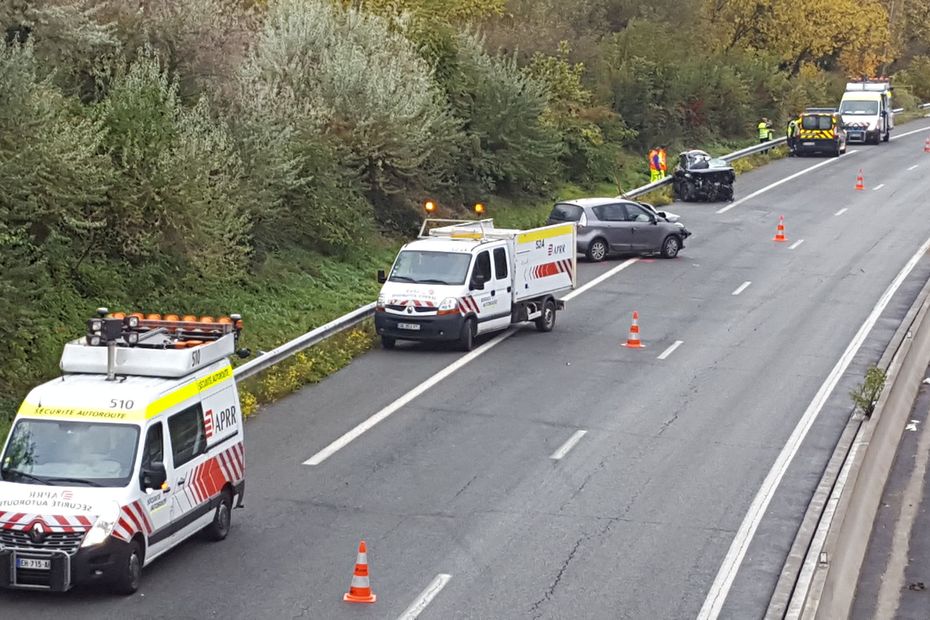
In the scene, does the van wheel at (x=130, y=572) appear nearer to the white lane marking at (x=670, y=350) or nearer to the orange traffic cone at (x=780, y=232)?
the white lane marking at (x=670, y=350)

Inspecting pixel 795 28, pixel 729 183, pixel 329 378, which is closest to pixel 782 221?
pixel 729 183

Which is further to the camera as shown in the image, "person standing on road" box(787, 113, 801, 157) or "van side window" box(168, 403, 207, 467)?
"person standing on road" box(787, 113, 801, 157)

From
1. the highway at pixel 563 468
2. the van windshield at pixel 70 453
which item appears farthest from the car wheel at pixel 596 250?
the van windshield at pixel 70 453

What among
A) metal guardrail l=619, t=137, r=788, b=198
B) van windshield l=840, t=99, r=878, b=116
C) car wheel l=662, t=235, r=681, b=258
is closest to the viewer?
car wheel l=662, t=235, r=681, b=258

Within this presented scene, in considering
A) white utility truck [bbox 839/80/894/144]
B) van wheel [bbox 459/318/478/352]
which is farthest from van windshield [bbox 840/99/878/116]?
van wheel [bbox 459/318/478/352]

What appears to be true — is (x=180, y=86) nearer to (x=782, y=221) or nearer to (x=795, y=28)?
(x=782, y=221)

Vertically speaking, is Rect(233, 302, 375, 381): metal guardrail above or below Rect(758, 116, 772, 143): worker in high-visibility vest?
below

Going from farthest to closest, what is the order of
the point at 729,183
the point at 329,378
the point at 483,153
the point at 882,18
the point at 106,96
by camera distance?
the point at 882,18 → the point at 729,183 → the point at 483,153 → the point at 106,96 → the point at 329,378

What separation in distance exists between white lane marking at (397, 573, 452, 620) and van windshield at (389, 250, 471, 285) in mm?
11945

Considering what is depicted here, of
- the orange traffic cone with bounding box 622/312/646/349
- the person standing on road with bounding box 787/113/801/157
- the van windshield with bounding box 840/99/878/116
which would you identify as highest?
the van windshield with bounding box 840/99/878/116

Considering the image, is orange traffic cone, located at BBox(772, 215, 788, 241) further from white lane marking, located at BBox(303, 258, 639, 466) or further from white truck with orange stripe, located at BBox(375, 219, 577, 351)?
white truck with orange stripe, located at BBox(375, 219, 577, 351)

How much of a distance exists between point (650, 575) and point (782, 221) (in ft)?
88.7

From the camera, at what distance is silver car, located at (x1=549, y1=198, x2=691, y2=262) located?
36.2 metres

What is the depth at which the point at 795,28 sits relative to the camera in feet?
241
